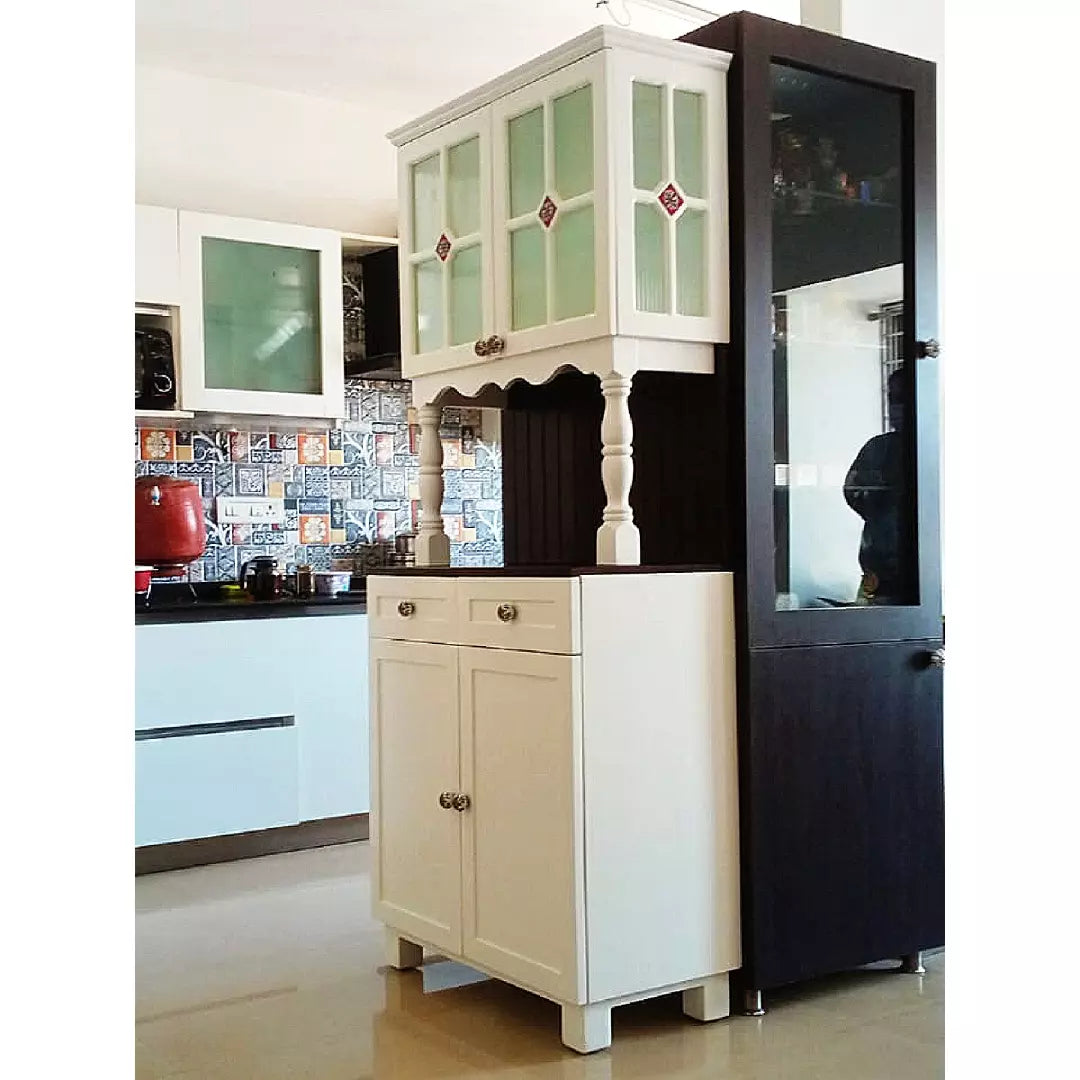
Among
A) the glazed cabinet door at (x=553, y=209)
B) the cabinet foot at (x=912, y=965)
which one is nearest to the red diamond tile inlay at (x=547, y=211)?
the glazed cabinet door at (x=553, y=209)

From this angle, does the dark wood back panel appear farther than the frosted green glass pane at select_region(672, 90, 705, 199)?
Yes

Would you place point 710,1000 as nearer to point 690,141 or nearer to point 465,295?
point 465,295

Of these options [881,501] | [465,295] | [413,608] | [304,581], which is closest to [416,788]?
[413,608]

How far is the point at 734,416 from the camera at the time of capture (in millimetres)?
2850

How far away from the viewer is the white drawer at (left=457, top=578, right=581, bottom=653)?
2629mm

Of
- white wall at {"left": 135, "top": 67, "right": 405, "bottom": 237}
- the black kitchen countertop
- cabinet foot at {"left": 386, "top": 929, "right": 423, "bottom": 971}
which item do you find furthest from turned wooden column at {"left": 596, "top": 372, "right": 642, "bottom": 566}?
white wall at {"left": 135, "top": 67, "right": 405, "bottom": 237}

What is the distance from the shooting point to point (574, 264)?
2.80 metres

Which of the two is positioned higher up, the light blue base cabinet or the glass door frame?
the glass door frame

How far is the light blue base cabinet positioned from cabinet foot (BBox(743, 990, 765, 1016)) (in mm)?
2057

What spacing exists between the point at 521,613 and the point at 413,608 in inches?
17.1

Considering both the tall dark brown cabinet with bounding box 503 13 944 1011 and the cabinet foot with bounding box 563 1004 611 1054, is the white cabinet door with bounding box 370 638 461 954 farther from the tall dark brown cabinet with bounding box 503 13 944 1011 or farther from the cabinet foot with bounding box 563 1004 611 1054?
the tall dark brown cabinet with bounding box 503 13 944 1011
